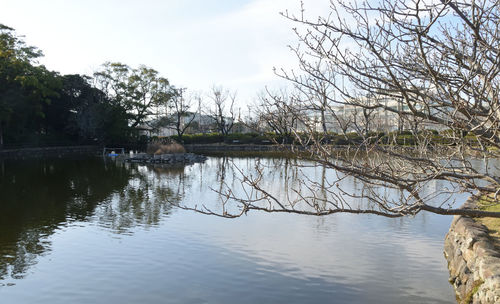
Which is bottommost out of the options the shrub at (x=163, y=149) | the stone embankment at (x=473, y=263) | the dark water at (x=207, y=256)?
the dark water at (x=207, y=256)

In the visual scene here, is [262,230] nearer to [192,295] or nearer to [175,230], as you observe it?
[175,230]

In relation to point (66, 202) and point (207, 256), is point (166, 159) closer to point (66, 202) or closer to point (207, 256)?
point (66, 202)

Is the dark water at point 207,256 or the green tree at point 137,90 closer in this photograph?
the dark water at point 207,256

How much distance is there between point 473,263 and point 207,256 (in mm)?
4098

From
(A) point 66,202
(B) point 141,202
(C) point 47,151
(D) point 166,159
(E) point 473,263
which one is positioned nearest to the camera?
(E) point 473,263

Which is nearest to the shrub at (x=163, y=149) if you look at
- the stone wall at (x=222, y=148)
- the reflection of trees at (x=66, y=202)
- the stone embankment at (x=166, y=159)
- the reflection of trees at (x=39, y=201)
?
the stone embankment at (x=166, y=159)

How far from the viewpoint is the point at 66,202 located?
40.2 feet

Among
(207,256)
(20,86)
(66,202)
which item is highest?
(20,86)

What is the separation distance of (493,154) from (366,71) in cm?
143

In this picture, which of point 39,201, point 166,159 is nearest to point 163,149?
point 166,159

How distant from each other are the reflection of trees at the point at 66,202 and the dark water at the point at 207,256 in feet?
0.16

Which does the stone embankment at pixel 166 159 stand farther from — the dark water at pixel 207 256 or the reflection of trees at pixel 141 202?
the dark water at pixel 207 256

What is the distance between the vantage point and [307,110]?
4641 millimetres

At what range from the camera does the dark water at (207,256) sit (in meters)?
5.86
